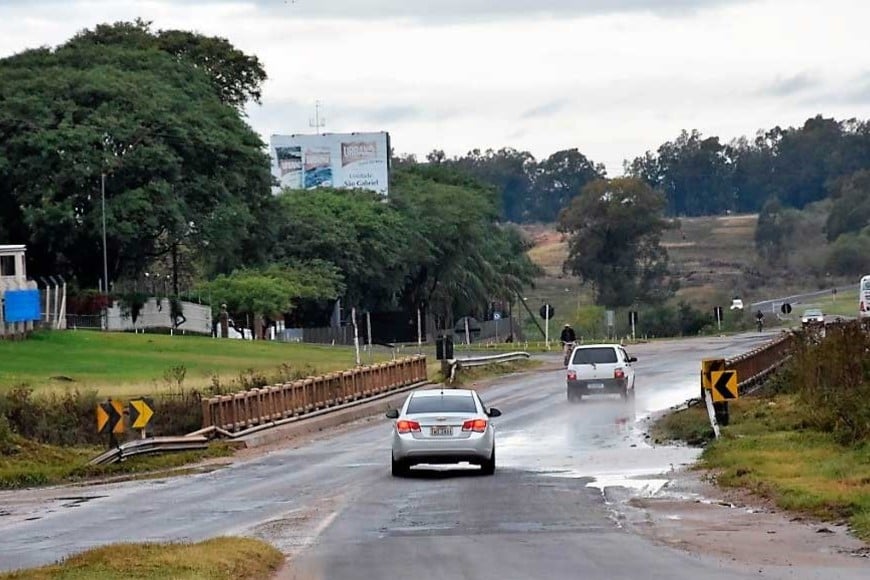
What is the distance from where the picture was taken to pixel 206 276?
104 meters

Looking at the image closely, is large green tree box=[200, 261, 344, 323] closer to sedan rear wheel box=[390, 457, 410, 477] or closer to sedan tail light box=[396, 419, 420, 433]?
sedan rear wheel box=[390, 457, 410, 477]

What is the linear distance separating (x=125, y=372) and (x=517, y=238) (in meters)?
87.9

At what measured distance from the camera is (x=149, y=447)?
34.9 m

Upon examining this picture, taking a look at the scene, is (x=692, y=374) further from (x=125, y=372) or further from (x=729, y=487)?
(x=729, y=487)

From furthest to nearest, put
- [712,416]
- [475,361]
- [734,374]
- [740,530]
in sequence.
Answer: [475,361], [712,416], [734,374], [740,530]

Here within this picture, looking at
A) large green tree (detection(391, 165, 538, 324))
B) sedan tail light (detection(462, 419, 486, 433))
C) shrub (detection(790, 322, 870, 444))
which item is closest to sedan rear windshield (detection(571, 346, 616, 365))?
shrub (detection(790, 322, 870, 444))

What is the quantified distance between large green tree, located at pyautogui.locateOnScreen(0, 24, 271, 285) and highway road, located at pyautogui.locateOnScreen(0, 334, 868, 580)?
138 ft

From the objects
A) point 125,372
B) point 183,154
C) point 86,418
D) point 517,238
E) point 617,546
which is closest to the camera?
point 617,546

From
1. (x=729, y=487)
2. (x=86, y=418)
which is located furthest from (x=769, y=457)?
(x=86, y=418)

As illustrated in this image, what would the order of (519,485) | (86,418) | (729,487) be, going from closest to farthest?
(729,487) < (519,485) < (86,418)

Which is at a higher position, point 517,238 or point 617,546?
point 517,238

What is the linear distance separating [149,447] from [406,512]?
13908 millimetres

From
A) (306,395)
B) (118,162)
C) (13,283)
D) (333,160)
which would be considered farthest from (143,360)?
(333,160)

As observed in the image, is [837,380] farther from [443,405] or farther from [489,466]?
[443,405]
